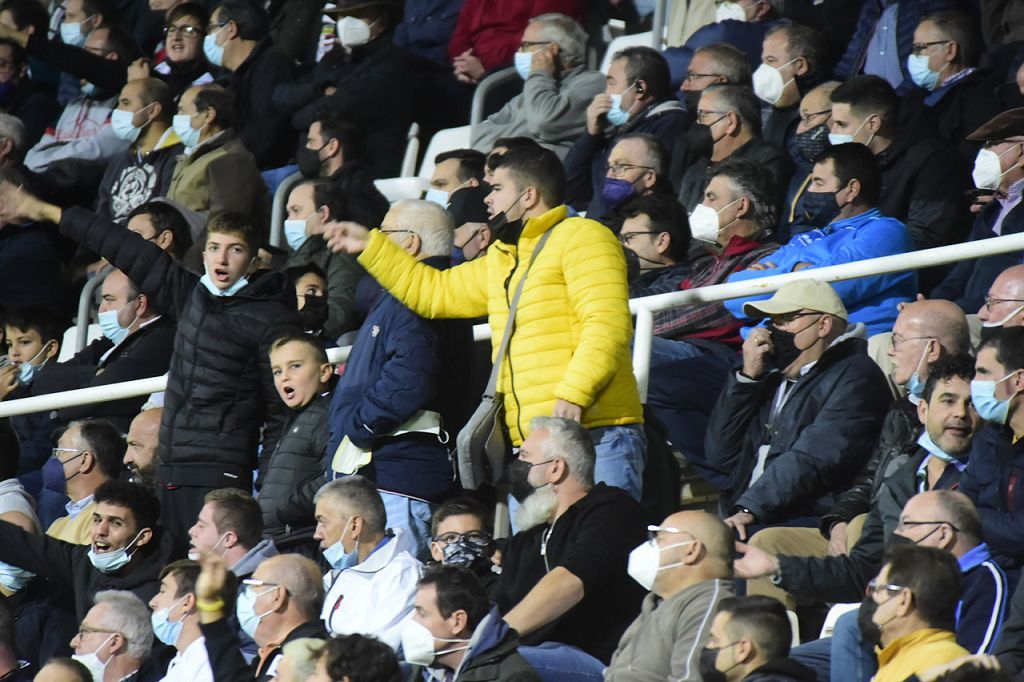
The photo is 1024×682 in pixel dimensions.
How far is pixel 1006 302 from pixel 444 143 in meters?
4.74

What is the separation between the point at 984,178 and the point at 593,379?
99.4 inches

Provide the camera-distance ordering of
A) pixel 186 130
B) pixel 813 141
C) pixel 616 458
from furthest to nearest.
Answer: pixel 186 130 → pixel 813 141 → pixel 616 458

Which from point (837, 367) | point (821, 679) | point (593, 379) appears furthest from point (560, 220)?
point (821, 679)

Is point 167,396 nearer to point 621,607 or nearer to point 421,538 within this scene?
point 421,538

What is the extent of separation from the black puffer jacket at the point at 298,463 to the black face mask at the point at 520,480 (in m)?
1.31

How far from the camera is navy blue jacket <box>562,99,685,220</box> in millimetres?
10352

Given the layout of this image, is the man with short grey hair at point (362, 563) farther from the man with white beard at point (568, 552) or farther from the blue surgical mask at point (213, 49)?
the blue surgical mask at point (213, 49)

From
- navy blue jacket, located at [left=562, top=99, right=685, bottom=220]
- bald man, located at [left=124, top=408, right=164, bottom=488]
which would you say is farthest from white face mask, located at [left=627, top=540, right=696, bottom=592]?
navy blue jacket, located at [left=562, top=99, right=685, bottom=220]

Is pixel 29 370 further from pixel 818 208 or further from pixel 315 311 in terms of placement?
pixel 818 208

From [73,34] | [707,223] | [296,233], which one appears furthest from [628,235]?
[73,34]

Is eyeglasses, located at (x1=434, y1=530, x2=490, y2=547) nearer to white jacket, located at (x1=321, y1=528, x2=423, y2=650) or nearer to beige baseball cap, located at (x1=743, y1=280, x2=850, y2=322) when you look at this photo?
white jacket, located at (x1=321, y1=528, x2=423, y2=650)

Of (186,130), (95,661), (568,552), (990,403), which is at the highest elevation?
(990,403)

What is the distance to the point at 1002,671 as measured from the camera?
223 inches

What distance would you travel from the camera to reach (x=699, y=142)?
1009 cm
